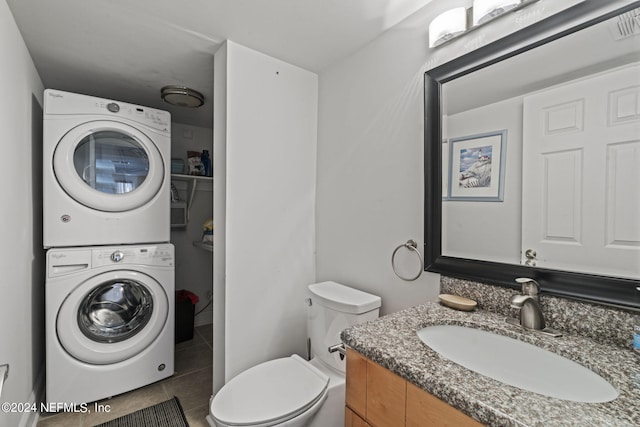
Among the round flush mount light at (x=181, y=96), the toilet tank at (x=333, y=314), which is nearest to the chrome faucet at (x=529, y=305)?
the toilet tank at (x=333, y=314)

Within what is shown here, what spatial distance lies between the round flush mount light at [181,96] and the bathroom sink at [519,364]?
231cm

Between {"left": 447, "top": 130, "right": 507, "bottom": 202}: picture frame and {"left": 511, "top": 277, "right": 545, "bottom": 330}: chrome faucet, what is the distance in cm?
32

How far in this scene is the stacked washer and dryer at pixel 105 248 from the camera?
1.73m

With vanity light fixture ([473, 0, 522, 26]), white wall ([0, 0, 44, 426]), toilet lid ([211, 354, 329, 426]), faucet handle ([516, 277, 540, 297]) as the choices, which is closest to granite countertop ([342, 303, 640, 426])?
faucet handle ([516, 277, 540, 297])

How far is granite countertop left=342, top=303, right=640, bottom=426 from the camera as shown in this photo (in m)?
0.53

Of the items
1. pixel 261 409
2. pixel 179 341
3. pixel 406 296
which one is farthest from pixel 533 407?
pixel 179 341

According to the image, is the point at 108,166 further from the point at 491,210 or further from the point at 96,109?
the point at 491,210

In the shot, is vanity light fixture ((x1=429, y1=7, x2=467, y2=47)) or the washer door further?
the washer door

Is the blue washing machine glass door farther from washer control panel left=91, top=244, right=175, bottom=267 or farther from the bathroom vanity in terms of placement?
the bathroom vanity

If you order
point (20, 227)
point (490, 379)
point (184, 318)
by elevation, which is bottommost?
point (184, 318)

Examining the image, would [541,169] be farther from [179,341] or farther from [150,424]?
[179,341]

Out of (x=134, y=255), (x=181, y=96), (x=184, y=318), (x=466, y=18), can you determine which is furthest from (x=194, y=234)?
(x=466, y=18)

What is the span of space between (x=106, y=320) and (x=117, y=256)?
1.55ft

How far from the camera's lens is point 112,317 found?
1978 mm
